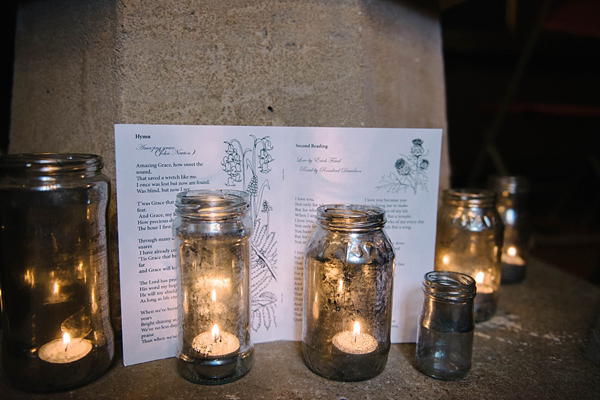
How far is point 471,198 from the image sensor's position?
44.9 inches

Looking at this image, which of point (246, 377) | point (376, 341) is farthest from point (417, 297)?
point (246, 377)

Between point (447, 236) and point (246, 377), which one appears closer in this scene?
point (246, 377)

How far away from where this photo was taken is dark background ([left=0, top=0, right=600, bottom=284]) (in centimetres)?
390

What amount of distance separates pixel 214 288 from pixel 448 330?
0.47 meters

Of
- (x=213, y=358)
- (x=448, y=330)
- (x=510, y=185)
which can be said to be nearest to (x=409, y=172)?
(x=448, y=330)

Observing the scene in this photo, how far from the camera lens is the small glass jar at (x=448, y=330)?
2.93 feet

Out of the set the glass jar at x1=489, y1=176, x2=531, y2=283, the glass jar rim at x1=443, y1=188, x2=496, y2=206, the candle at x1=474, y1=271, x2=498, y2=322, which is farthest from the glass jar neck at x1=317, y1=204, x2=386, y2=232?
the glass jar at x1=489, y1=176, x2=531, y2=283

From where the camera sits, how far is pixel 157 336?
937 millimetres

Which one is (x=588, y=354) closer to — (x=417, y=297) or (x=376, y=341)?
(x=417, y=297)

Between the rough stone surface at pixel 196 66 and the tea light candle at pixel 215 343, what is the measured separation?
27cm

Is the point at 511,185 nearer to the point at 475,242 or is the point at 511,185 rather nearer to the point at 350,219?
the point at 475,242

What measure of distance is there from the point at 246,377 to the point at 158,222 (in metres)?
0.35

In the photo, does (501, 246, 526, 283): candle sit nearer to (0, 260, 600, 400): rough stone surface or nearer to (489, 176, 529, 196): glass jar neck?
(489, 176, 529, 196): glass jar neck

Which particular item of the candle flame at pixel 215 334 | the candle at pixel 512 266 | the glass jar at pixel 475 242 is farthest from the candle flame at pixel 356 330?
the candle at pixel 512 266
